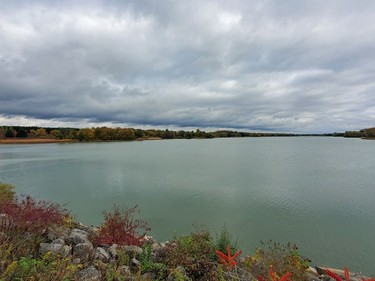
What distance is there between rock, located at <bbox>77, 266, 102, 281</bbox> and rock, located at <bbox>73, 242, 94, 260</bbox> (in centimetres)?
56

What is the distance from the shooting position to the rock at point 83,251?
483cm

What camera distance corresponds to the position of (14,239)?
180 inches

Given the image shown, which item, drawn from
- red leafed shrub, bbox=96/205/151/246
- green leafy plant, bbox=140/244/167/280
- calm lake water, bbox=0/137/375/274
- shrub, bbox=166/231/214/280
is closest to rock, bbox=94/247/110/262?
green leafy plant, bbox=140/244/167/280

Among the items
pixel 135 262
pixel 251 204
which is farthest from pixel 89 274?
pixel 251 204

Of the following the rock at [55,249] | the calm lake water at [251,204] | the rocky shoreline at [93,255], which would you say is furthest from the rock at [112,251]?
the calm lake water at [251,204]

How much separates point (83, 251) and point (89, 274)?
3.28ft

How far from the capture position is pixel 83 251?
4973 mm

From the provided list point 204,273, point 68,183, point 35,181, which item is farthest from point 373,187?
point 35,181

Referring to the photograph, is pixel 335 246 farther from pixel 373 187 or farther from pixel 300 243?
pixel 373 187

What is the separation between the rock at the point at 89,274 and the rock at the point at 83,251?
1.82ft

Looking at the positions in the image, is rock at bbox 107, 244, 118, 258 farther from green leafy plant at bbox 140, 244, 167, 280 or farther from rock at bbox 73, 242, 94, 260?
green leafy plant at bbox 140, 244, 167, 280

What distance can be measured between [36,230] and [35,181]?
22.9 meters

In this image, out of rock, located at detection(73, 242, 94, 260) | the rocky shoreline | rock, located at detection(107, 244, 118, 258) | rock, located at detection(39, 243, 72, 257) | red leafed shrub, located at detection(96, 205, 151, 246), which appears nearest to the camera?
the rocky shoreline

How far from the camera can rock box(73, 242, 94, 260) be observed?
15.8 ft
